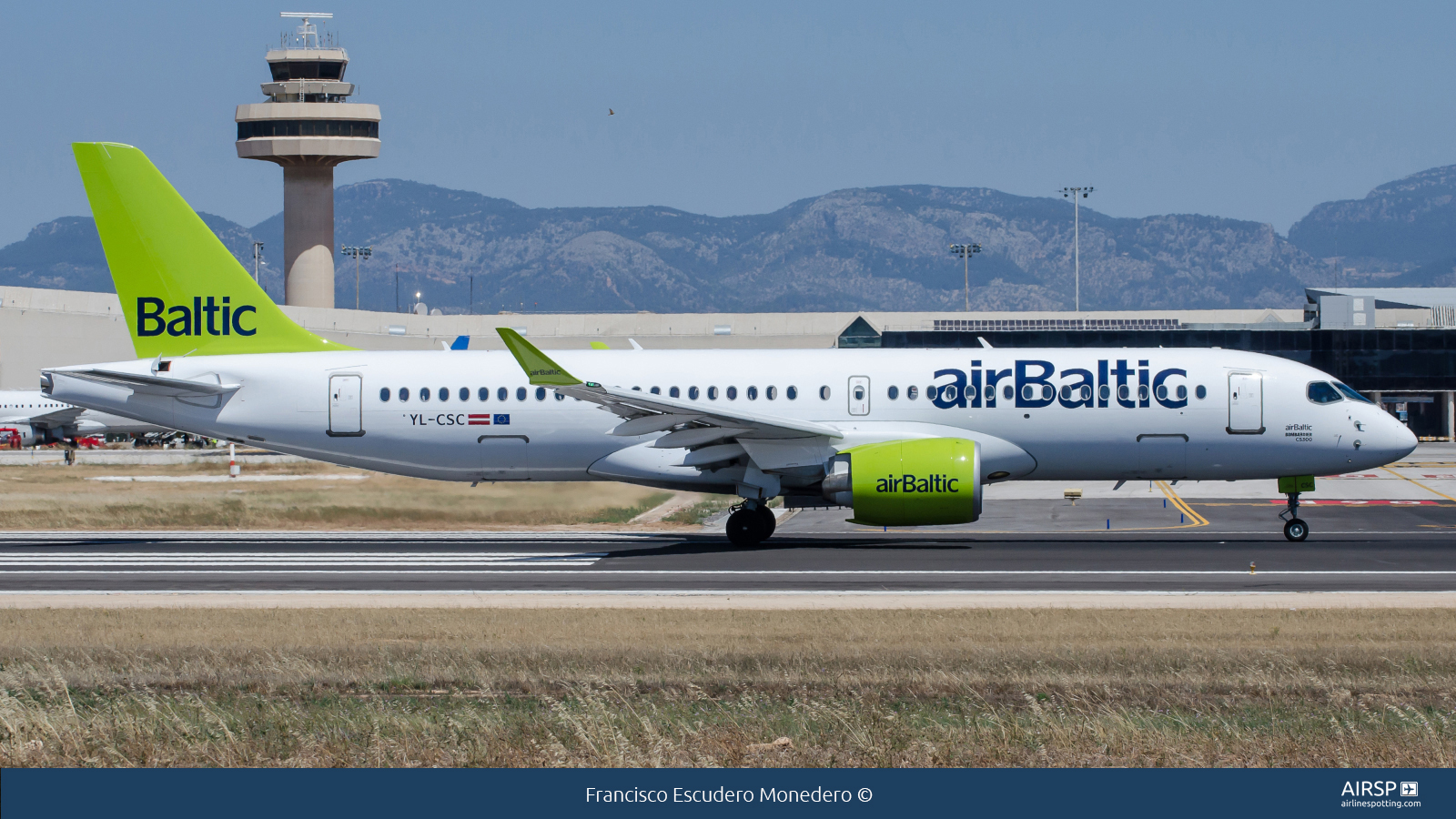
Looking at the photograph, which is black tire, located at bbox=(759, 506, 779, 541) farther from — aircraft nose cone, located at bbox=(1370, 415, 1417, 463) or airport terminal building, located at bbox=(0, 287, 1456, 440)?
airport terminal building, located at bbox=(0, 287, 1456, 440)

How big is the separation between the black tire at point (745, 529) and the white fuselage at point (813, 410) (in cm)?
73

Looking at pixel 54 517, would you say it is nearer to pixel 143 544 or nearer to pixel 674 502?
→ pixel 143 544

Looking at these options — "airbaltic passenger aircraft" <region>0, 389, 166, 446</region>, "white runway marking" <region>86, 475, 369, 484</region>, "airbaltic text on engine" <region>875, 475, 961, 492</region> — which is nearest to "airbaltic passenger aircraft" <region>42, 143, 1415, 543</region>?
"airbaltic text on engine" <region>875, 475, 961, 492</region>

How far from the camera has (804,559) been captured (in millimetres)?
26531

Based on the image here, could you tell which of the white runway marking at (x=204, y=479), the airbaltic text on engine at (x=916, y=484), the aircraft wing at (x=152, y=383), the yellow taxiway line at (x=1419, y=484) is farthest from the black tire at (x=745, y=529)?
the white runway marking at (x=204, y=479)

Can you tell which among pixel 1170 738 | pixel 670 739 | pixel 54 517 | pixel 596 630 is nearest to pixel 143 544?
pixel 54 517

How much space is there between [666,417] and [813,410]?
3.57m

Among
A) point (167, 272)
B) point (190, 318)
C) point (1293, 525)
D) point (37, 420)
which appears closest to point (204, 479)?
point (190, 318)

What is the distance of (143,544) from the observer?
30375mm

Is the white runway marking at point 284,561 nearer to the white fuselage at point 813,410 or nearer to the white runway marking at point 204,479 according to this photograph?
the white fuselage at point 813,410

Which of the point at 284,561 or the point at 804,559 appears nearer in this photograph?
the point at 804,559

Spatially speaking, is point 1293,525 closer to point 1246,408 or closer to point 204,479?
point 1246,408

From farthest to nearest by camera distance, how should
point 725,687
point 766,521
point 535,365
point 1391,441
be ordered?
point 766,521 → point 1391,441 → point 535,365 → point 725,687

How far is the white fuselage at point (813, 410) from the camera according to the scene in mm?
28938
